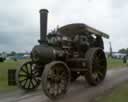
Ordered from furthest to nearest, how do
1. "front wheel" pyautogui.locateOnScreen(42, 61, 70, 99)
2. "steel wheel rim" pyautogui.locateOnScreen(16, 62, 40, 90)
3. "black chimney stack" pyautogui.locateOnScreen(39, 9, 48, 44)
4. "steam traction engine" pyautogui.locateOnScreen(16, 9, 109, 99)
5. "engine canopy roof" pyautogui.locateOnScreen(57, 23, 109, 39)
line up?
"engine canopy roof" pyautogui.locateOnScreen(57, 23, 109, 39)
"steel wheel rim" pyautogui.locateOnScreen(16, 62, 40, 90)
"black chimney stack" pyautogui.locateOnScreen(39, 9, 48, 44)
"steam traction engine" pyautogui.locateOnScreen(16, 9, 109, 99)
"front wheel" pyautogui.locateOnScreen(42, 61, 70, 99)

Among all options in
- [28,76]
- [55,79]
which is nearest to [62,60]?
[28,76]

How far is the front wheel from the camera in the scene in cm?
646

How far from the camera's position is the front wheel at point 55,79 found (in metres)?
6.46

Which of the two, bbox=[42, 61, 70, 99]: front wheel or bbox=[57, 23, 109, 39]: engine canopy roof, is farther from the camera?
bbox=[57, 23, 109, 39]: engine canopy roof

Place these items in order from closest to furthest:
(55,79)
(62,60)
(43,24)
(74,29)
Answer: (55,79), (43,24), (62,60), (74,29)

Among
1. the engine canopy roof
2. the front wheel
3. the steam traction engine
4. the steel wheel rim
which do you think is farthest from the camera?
the engine canopy roof

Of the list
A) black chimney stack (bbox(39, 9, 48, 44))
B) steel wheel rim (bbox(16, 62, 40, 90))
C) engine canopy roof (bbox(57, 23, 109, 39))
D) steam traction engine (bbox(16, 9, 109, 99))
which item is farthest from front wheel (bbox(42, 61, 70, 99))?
engine canopy roof (bbox(57, 23, 109, 39))

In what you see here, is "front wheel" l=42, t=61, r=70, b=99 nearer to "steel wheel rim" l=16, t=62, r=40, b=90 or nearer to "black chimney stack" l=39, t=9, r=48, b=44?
"black chimney stack" l=39, t=9, r=48, b=44

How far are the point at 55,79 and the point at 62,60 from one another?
159 cm

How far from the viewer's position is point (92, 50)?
8922mm

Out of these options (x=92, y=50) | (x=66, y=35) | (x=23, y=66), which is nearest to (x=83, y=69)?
(x=92, y=50)

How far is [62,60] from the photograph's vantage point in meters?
8.34

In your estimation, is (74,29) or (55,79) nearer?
(55,79)

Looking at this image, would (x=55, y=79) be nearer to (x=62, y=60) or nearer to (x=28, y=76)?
(x=62, y=60)
